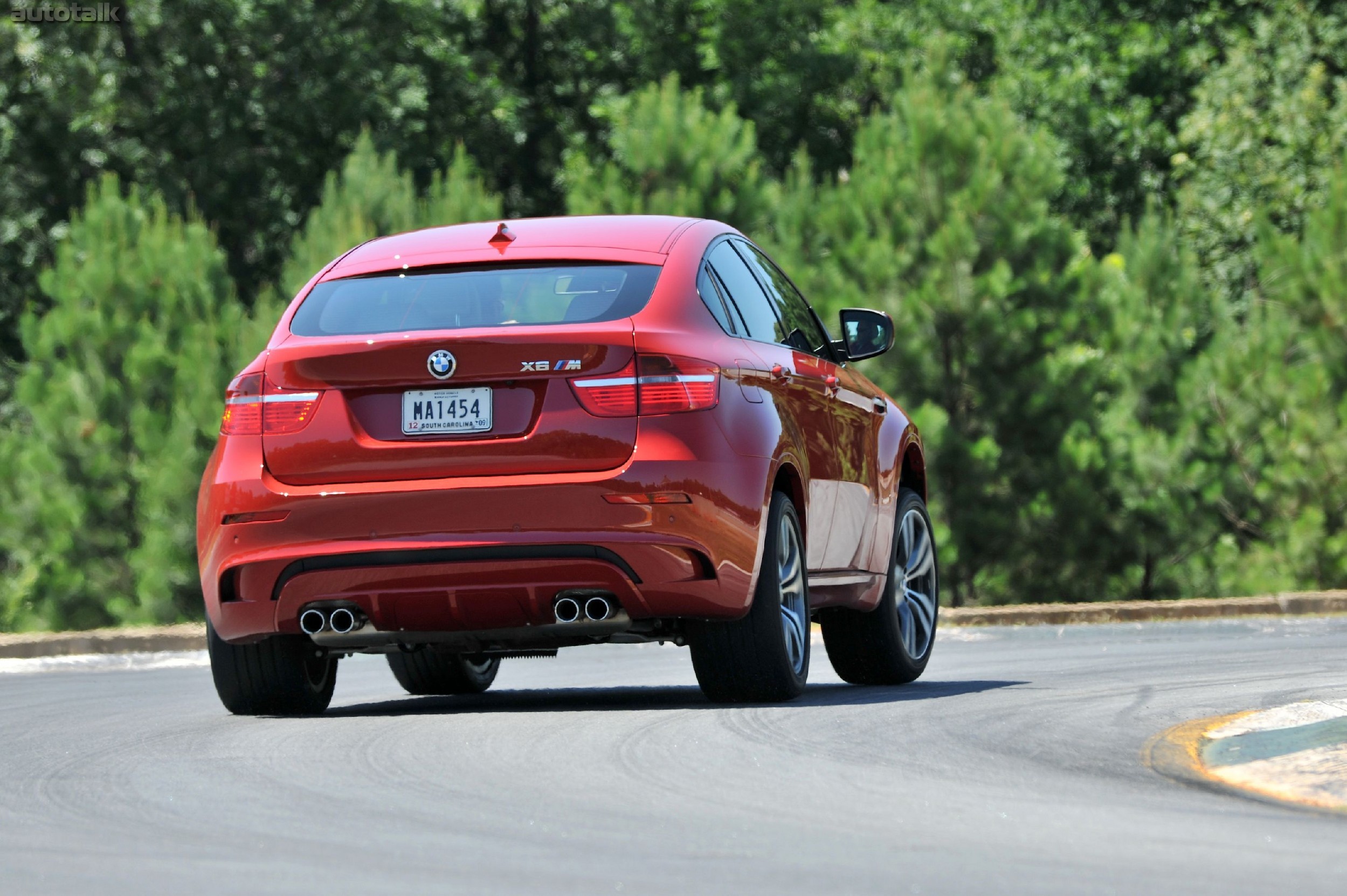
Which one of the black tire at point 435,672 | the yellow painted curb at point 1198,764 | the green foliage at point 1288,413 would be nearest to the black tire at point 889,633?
the black tire at point 435,672

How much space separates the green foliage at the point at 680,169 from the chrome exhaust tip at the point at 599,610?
15290 millimetres

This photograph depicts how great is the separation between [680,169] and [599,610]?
1582cm

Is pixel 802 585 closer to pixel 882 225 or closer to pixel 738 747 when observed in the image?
pixel 738 747

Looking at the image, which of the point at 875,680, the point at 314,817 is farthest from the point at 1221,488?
the point at 314,817

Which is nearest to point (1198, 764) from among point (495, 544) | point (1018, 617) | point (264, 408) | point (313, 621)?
point (495, 544)

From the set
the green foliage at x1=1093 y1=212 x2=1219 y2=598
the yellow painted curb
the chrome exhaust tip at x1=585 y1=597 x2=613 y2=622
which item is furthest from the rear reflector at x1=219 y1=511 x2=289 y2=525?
the green foliage at x1=1093 y1=212 x2=1219 y2=598

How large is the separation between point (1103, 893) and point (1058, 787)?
5.51ft

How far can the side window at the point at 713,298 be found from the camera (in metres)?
8.49

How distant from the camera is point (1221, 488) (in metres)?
23.6

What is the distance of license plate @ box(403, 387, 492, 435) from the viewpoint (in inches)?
312

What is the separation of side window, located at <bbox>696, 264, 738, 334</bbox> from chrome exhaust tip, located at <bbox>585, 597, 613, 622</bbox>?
115 cm

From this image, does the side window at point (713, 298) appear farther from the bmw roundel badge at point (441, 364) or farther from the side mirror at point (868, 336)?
the side mirror at point (868, 336)

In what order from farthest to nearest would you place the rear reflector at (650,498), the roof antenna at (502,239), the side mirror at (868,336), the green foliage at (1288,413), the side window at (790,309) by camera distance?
the green foliage at (1288,413) → the side mirror at (868,336) → the side window at (790,309) → the roof antenna at (502,239) → the rear reflector at (650,498)

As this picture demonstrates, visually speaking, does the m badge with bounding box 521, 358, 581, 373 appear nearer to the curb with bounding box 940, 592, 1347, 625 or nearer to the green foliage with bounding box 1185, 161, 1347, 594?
the curb with bounding box 940, 592, 1347, 625
